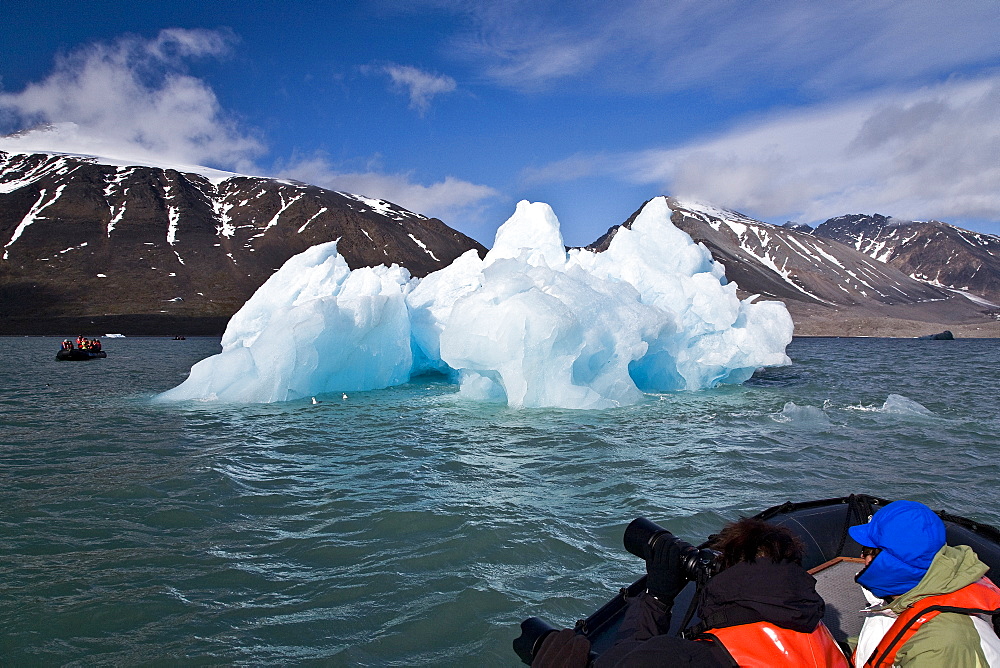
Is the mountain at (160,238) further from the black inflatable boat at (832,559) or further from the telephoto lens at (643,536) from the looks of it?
the telephoto lens at (643,536)

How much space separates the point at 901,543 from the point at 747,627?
813 millimetres

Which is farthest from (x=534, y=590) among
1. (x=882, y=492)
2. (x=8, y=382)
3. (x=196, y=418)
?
(x=8, y=382)

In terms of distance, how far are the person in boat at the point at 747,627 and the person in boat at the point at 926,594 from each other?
0.35 m

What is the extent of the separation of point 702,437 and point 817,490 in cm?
394

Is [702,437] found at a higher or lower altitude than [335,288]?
lower

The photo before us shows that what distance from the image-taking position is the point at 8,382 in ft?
76.8

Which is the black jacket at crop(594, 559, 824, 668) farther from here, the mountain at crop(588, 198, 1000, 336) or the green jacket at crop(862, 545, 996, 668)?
the mountain at crop(588, 198, 1000, 336)

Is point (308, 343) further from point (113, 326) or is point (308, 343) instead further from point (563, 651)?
point (113, 326)

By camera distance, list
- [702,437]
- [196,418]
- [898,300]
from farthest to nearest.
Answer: [898,300] < [196,418] < [702,437]

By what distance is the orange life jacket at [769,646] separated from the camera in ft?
6.84

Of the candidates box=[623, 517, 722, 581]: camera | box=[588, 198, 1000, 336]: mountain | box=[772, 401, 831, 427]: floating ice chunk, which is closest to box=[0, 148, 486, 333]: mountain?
box=[588, 198, 1000, 336]: mountain

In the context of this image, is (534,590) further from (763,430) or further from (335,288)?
(335,288)

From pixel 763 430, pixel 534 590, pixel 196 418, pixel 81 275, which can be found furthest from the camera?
pixel 81 275

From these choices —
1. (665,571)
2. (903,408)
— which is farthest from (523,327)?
(665,571)
